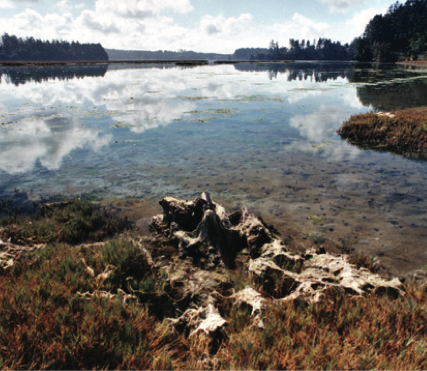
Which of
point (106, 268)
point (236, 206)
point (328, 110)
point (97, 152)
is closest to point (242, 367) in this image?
point (106, 268)

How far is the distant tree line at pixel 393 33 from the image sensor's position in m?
132

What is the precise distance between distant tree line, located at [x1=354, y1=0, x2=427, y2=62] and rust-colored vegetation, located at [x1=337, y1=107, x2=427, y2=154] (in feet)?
470

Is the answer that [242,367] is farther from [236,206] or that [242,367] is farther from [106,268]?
[236,206]

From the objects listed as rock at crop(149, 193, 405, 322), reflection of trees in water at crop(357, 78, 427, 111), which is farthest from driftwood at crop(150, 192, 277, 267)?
reflection of trees in water at crop(357, 78, 427, 111)

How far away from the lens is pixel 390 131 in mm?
17688

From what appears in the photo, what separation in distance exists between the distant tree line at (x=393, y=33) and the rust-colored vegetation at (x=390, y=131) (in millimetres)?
143404

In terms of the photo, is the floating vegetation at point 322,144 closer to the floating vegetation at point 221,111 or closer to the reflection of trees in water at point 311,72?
the floating vegetation at point 221,111

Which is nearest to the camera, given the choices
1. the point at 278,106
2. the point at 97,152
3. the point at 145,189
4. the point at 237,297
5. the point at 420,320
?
the point at 420,320

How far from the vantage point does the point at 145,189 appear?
11.2m

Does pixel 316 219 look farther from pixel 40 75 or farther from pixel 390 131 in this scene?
pixel 40 75

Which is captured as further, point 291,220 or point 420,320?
point 291,220

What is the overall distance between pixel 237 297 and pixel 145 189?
24.4ft

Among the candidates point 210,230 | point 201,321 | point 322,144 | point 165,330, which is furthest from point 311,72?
point 165,330

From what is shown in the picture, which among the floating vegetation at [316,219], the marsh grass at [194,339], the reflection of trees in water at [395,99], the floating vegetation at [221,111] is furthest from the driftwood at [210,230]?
the reflection of trees in water at [395,99]
